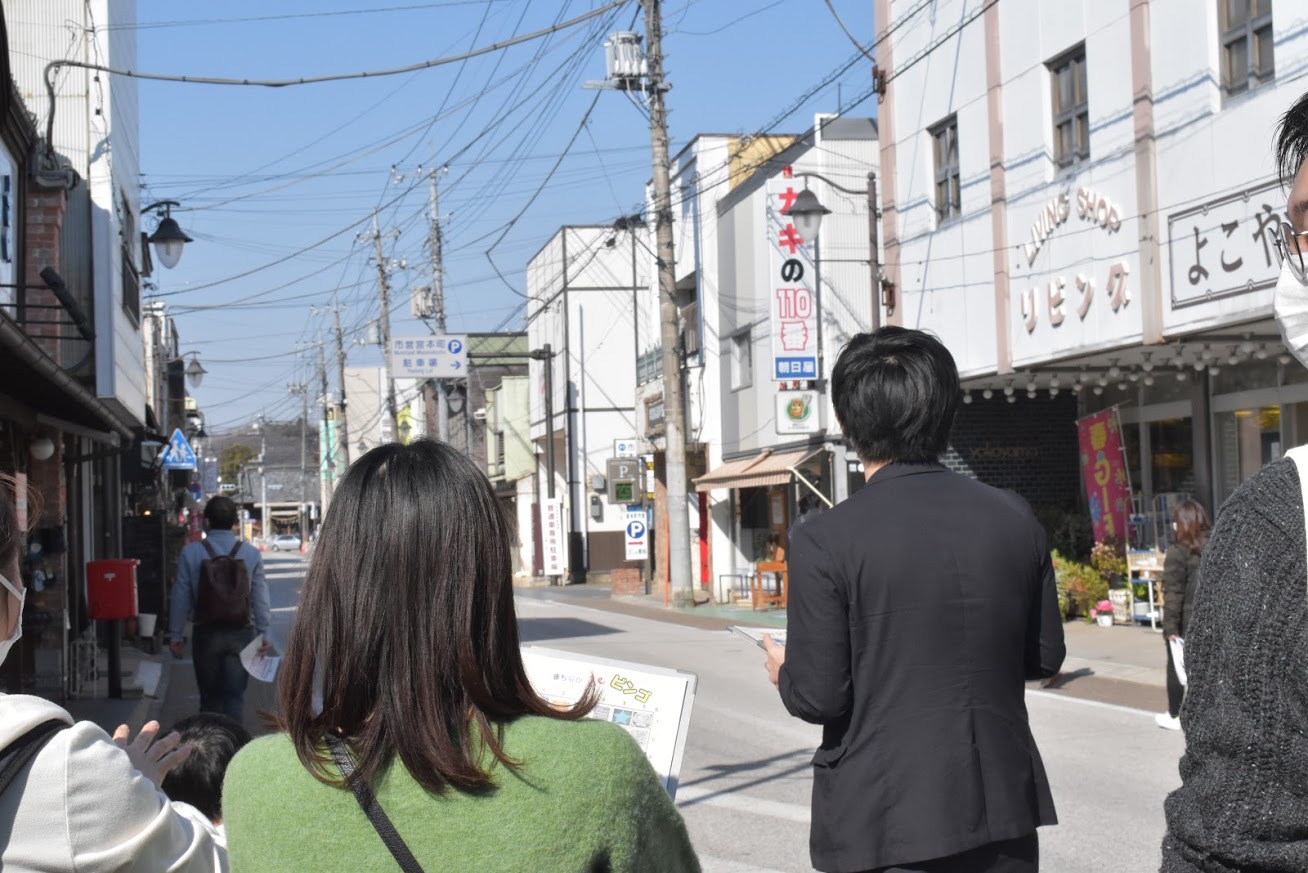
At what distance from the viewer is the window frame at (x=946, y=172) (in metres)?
19.0

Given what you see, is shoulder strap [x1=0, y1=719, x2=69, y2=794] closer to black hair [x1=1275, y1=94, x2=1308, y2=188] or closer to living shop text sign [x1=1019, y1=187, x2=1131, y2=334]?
black hair [x1=1275, y1=94, x2=1308, y2=188]

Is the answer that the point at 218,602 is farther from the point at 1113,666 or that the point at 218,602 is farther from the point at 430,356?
the point at 430,356

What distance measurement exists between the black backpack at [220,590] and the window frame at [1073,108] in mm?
11022

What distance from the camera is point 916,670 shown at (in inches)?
128

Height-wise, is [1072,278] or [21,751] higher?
[1072,278]

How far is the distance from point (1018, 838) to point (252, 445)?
121420 mm

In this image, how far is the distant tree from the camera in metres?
112

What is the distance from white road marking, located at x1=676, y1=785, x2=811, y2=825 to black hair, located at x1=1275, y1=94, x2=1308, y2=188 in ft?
21.4

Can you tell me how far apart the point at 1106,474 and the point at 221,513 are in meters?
11.9

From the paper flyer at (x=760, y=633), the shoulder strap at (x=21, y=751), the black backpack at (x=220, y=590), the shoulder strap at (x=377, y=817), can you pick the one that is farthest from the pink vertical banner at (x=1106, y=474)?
the shoulder strap at (x=21, y=751)

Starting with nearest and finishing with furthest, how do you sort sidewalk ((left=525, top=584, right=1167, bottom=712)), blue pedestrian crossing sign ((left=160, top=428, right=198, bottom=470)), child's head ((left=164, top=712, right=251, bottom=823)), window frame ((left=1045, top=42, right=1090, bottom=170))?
child's head ((left=164, top=712, right=251, bottom=823)) → sidewalk ((left=525, top=584, right=1167, bottom=712)) → window frame ((left=1045, top=42, right=1090, bottom=170)) → blue pedestrian crossing sign ((left=160, top=428, right=198, bottom=470))

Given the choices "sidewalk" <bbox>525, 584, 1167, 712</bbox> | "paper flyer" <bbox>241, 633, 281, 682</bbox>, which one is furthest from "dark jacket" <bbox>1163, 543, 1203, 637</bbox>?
"paper flyer" <bbox>241, 633, 281, 682</bbox>

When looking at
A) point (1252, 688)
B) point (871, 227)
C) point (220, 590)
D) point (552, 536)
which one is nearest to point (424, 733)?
point (1252, 688)

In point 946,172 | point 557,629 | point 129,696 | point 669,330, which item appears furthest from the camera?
point 669,330
